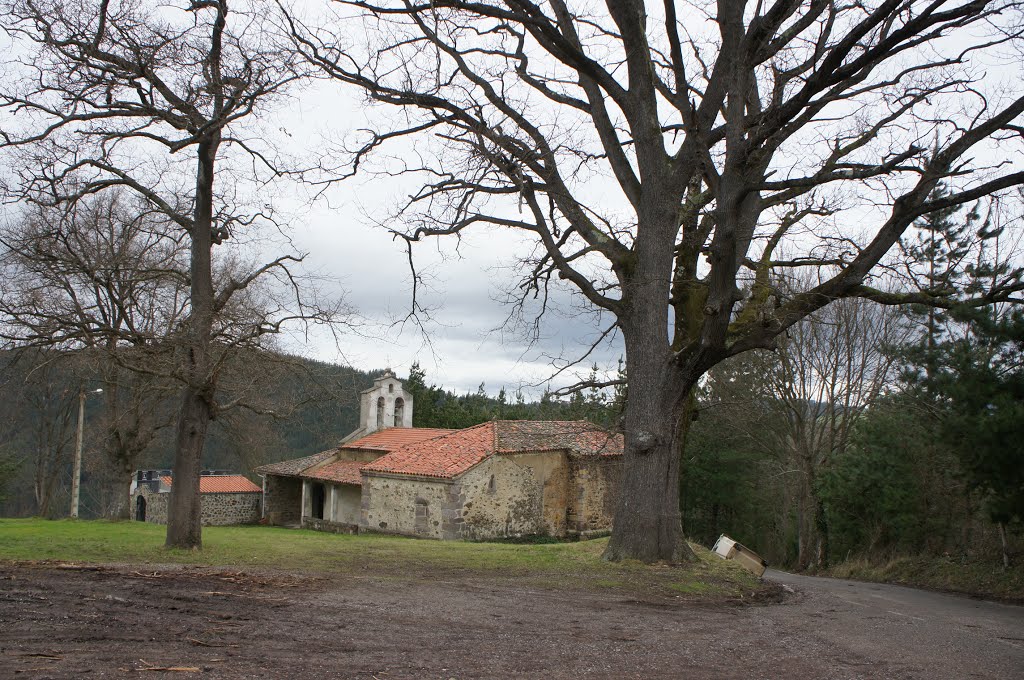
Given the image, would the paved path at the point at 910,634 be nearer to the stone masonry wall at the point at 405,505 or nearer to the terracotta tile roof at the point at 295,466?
the stone masonry wall at the point at 405,505

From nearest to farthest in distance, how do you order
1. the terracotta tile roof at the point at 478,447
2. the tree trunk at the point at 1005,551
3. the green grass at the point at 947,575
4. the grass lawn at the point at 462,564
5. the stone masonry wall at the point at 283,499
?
the grass lawn at the point at 462,564 → the green grass at the point at 947,575 → the tree trunk at the point at 1005,551 → the terracotta tile roof at the point at 478,447 → the stone masonry wall at the point at 283,499

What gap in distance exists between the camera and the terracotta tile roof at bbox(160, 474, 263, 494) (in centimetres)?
3807

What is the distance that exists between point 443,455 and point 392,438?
Answer: 22.7 ft

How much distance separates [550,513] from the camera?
2597 cm

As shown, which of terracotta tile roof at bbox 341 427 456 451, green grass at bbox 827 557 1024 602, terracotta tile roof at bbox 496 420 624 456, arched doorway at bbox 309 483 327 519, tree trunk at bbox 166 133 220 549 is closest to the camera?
tree trunk at bbox 166 133 220 549

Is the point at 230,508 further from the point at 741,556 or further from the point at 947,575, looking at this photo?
the point at 947,575

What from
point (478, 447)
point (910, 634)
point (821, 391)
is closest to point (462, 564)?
point (910, 634)

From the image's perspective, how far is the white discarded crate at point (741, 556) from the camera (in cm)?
1257

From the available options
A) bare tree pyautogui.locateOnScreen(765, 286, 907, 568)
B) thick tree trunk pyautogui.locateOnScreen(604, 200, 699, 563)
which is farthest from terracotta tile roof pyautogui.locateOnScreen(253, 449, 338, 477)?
thick tree trunk pyautogui.locateOnScreen(604, 200, 699, 563)

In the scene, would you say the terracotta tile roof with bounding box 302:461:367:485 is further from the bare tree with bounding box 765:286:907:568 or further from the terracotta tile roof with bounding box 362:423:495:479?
the bare tree with bounding box 765:286:907:568

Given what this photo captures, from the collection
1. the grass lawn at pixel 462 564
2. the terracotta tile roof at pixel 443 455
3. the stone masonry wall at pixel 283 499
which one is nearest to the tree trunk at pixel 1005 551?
the grass lawn at pixel 462 564

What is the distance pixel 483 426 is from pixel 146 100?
1901 centimetres

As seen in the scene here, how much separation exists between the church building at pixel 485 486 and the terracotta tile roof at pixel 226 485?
8.91 meters

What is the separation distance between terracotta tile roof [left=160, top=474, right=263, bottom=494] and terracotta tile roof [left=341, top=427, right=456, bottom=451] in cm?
839
